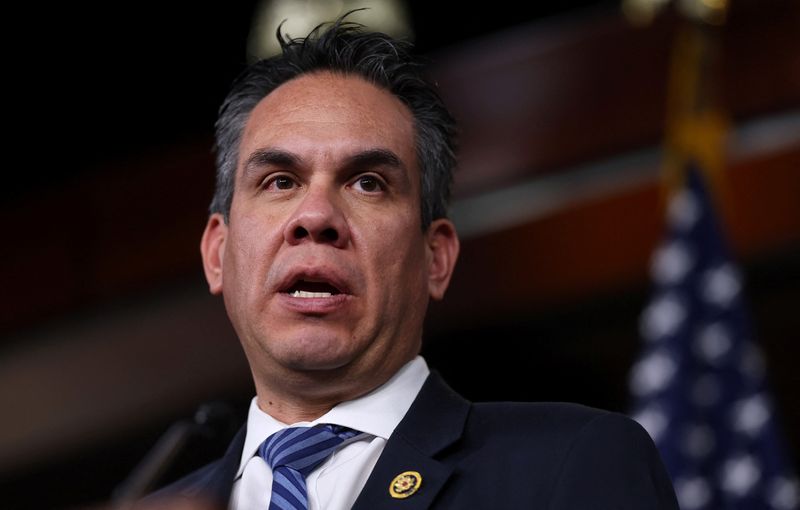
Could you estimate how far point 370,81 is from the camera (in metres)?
1.92

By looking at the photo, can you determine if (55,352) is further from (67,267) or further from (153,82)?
(153,82)

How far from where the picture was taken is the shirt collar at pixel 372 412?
174cm

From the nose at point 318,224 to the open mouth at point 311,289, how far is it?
0.05 m

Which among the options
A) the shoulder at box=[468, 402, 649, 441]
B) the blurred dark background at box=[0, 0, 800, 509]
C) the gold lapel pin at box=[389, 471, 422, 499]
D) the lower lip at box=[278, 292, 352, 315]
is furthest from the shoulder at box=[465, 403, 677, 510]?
the blurred dark background at box=[0, 0, 800, 509]

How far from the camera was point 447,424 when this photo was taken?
5.67 feet

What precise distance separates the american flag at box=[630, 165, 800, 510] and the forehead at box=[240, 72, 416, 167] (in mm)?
1661

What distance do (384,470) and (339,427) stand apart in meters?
0.12

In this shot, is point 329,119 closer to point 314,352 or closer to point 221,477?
point 314,352

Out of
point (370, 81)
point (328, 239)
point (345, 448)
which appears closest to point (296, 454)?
point (345, 448)

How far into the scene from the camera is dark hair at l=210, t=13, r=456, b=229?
6.30 feet

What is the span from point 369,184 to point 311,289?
6.6 inches

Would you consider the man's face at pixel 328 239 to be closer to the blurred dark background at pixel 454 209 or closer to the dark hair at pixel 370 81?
the dark hair at pixel 370 81

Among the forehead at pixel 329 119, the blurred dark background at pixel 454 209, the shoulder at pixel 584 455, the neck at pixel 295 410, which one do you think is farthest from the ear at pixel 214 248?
the blurred dark background at pixel 454 209

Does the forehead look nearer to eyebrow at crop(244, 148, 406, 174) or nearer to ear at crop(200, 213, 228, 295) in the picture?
eyebrow at crop(244, 148, 406, 174)
